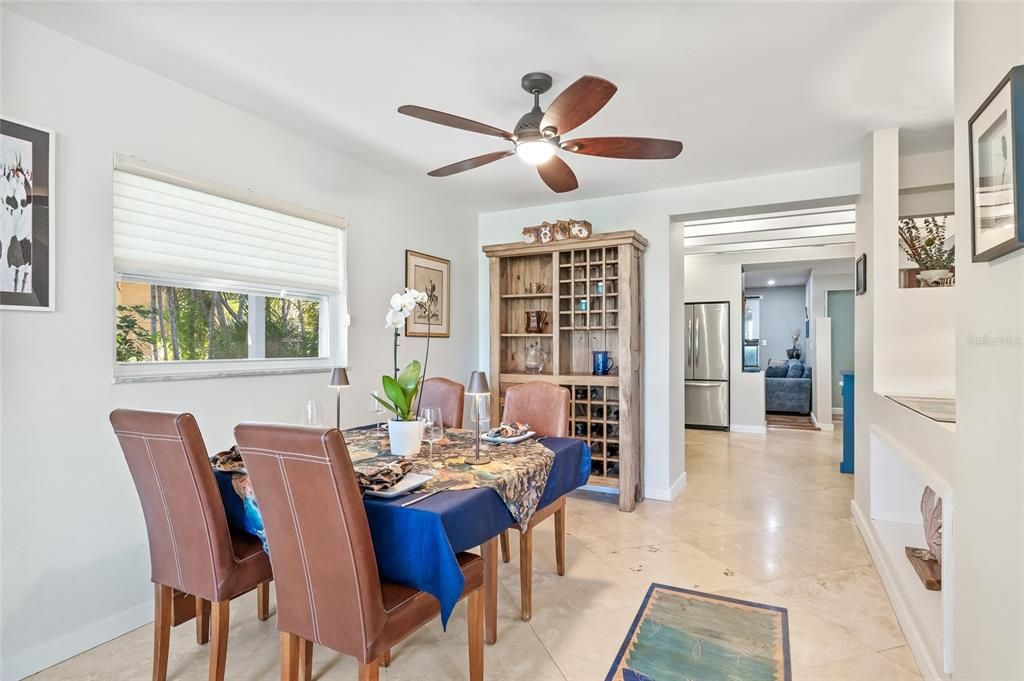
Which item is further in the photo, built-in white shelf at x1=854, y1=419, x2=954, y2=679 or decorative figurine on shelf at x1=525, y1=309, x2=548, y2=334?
decorative figurine on shelf at x1=525, y1=309, x2=548, y2=334

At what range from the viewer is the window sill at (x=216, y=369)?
2375 millimetres

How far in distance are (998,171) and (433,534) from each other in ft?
5.51

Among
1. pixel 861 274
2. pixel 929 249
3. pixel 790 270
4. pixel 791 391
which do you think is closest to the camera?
pixel 929 249

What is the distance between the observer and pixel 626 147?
2.28 metres

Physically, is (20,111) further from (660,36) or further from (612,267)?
(612,267)

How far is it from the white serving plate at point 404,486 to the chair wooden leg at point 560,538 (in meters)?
1.13

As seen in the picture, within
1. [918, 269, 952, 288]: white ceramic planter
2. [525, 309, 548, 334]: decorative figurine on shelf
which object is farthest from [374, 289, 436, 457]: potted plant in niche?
[918, 269, 952, 288]: white ceramic planter

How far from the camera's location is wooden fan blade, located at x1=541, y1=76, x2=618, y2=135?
1.77 m

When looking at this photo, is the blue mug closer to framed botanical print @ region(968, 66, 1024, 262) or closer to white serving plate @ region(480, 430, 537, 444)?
white serving plate @ region(480, 430, 537, 444)

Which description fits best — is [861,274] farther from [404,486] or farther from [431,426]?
[404,486]

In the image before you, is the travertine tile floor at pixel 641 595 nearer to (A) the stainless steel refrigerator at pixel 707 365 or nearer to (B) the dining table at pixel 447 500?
(B) the dining table at pixel 447 500

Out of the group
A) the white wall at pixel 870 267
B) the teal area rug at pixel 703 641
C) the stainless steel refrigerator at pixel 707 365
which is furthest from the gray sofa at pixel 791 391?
the teal area rug at pixel 703 641

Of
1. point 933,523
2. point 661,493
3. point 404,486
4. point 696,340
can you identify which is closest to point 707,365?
point 696,340

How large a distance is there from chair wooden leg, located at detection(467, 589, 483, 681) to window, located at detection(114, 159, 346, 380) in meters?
1.78
